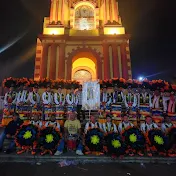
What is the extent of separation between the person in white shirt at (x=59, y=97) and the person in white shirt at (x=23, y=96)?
5.87 ft

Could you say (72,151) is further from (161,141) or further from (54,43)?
(54,43)

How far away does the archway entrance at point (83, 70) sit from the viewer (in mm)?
18237

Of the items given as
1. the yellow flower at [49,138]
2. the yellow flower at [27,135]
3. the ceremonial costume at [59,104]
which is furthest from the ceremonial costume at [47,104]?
the yellow flower at [49,138]

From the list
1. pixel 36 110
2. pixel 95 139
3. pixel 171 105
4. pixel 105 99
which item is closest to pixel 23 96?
pixel 36 110

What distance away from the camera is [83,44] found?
16.7 meters

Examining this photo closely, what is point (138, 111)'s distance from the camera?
30.4ft

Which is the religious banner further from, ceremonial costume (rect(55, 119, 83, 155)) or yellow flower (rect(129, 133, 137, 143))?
yellow flower (rect(129, 133, 137, 143))

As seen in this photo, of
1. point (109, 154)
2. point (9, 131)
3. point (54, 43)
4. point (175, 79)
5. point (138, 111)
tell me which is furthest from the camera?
point (175, 79)

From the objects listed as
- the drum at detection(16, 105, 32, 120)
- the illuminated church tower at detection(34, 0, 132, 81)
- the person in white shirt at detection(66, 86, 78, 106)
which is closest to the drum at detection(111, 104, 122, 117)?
the person in white shirt at detection(66, 86, 78, 106)

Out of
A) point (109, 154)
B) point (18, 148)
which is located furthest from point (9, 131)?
point (109, 154)

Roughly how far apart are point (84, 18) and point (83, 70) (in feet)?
21.3

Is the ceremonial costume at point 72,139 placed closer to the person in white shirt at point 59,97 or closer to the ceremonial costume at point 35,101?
the person in white shirt at point 59,97

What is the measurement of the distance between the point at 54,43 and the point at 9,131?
1222 cm

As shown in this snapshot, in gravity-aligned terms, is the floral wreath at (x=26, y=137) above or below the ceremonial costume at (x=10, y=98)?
below
